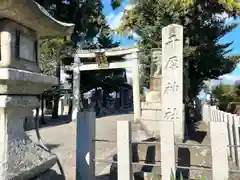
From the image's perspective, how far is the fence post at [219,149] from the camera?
2.77m

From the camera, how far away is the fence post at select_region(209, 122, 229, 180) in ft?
9.10

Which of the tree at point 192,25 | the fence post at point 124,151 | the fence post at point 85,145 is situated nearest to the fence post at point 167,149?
the fence post at point 124,151

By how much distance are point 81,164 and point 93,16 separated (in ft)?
46.5

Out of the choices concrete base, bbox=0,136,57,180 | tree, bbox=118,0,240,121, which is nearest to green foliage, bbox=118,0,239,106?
tree, bbox=118,0,240,121

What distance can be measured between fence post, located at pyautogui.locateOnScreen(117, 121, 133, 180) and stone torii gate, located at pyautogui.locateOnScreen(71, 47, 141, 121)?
35.6ft

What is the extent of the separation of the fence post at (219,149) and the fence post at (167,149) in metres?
0.42

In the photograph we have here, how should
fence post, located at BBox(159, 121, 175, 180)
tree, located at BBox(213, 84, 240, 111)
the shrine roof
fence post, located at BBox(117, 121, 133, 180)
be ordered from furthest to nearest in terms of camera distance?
tree, located at BBox(213, 84, 240, 111), fence post, located at BBox(117, 121, 133, 180), fence post, located at BBox(159, 121, 175, 180), the shrine roof

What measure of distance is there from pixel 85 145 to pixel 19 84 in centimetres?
126

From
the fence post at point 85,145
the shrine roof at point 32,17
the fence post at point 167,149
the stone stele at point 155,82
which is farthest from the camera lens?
the stone stele at point 155,82

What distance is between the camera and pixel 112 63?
49.0ft

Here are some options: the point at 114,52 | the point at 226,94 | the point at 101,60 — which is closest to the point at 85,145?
the point at 114,52

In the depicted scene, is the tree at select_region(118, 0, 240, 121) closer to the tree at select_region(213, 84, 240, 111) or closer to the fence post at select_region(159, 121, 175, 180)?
the tree at select_region(213, 84, 240, 111)

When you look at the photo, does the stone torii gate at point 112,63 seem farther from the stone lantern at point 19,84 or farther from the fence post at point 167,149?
the stone lantern at point 19,84

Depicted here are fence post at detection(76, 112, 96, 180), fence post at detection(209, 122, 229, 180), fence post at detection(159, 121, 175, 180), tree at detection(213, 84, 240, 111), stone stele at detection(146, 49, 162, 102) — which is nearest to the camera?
fence post at detection(209, 122, 229, 180)
